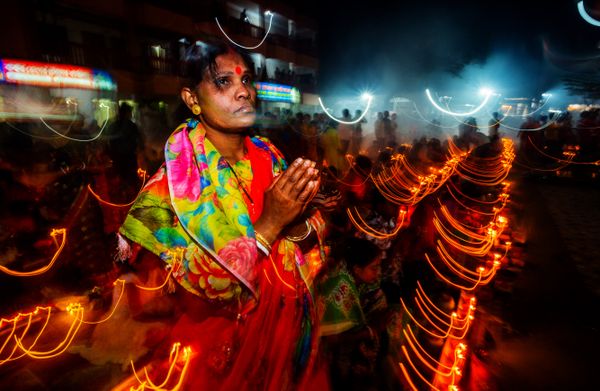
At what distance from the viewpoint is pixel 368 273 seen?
3.62m

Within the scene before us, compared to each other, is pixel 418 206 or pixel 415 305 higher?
pixel 418 206

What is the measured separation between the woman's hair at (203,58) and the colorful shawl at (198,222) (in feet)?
0.81

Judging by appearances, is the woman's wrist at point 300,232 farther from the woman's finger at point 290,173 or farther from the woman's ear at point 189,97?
the woman's ear at point 189,97

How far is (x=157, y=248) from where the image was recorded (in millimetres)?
1421

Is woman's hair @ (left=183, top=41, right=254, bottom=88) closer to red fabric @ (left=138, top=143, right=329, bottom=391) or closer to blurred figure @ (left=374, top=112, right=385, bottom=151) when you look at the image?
red fabric @ (left=138, top=143, right=329, bottom=391)

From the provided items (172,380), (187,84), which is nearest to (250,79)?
(187,84)

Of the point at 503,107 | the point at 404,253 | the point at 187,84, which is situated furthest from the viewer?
the point at 503,107

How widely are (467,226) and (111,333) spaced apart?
573 centimetres

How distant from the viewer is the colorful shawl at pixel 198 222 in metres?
1.33

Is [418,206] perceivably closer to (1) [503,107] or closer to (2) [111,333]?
(2) [111,333]

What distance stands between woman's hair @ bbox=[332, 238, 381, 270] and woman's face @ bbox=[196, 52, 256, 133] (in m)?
2.29

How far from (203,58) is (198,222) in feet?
2.64

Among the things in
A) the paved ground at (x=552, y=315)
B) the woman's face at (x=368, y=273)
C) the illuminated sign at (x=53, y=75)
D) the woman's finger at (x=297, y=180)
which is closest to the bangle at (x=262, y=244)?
the woman's finger at (x=297, y=180)

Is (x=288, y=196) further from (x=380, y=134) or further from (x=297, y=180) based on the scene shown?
(x=380, y=134)
